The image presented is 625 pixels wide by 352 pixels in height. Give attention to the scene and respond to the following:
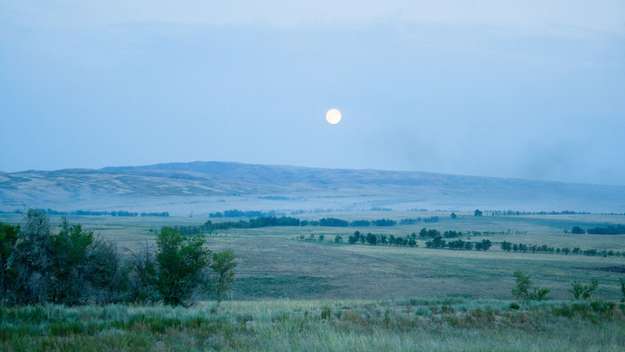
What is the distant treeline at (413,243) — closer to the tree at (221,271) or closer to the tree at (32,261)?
the tree at (221,271)

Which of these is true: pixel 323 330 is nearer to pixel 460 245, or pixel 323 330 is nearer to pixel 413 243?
pixel 413 243

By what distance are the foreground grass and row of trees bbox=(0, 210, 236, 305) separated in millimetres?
10484

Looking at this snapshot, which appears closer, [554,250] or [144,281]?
[144,281]

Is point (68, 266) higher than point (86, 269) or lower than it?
higher

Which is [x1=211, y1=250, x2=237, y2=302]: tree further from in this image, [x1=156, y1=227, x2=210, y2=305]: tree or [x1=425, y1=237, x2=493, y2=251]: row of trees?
[x1=425, y1=237, x2=493, y2=251]: row of trees

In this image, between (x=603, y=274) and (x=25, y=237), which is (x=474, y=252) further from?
(x=25, y=237)

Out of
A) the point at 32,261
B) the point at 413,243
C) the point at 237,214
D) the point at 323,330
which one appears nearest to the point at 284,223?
the point at 413,243

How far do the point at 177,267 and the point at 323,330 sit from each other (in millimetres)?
15384

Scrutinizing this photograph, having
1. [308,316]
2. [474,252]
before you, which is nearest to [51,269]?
[308,316]

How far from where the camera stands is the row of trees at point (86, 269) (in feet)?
76.7

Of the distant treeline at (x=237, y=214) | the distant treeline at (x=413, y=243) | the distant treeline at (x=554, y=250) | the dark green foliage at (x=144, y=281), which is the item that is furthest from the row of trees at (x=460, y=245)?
the distant treeline at (x=237, y=214)

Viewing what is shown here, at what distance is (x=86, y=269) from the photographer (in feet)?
82.6

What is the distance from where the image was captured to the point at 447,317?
15883 mm

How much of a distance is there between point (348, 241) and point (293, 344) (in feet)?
296
